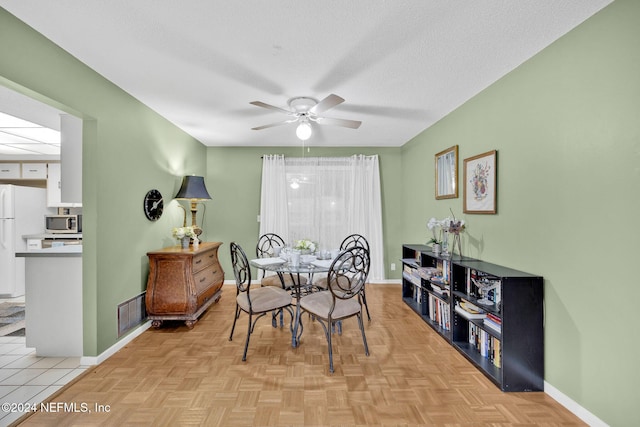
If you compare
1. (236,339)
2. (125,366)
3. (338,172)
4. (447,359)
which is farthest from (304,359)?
(338,172)

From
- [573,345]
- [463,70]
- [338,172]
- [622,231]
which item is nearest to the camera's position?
[622,231]

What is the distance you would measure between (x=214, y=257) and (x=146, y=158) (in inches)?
60.7

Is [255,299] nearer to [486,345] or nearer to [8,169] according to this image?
[486,345]

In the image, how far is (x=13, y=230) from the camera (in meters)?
4.45

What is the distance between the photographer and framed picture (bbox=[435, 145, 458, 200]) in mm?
3352

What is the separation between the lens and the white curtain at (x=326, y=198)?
5.12 metres

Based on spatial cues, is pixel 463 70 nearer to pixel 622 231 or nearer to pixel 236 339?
pixel 622 231

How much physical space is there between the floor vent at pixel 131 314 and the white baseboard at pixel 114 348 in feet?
0.20

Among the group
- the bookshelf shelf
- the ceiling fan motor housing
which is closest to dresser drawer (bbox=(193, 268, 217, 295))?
the ceiling fan motor housing

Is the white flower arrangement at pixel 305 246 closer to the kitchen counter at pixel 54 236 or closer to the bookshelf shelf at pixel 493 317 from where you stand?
the bookshelf shelf at pixel 493 317

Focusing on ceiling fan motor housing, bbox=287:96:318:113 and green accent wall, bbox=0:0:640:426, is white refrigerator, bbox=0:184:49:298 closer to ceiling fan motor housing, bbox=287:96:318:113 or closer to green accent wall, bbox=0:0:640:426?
green accent wall, bbox=0:0:640:426

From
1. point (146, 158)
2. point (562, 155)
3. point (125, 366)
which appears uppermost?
point (146, 158)

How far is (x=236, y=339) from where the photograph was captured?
2986 mm

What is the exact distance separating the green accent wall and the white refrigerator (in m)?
2.82
